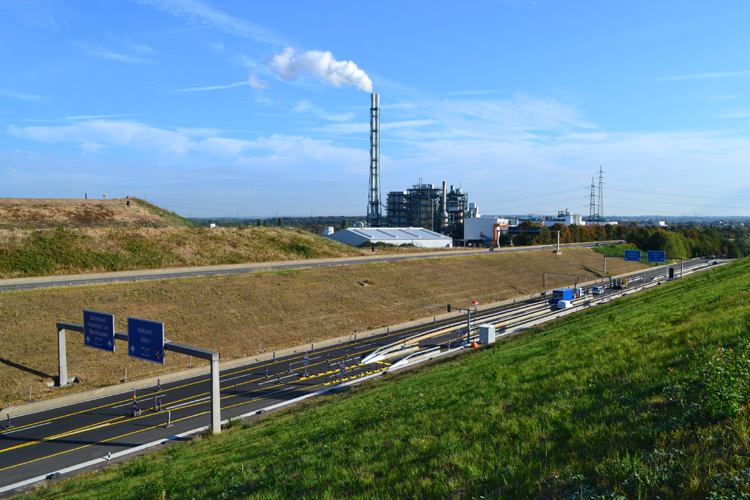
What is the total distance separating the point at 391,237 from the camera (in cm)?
10606

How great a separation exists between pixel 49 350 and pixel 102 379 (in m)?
4.85

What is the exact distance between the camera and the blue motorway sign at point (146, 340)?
24.5 m

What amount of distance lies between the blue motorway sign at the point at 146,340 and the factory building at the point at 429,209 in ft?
374

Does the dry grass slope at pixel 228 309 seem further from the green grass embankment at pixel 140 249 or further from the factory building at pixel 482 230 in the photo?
the factory building at pixel 482 230

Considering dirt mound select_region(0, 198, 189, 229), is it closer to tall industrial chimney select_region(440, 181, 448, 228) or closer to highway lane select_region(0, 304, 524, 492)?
highway lane select_region(0, 304, 524, 492)

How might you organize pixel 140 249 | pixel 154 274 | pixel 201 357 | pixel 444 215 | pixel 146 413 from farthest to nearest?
pixel 444 215 → pixel 140 249 → pixel 154 274 → pixel 146 413 → pixel 201 357

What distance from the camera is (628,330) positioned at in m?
16.2

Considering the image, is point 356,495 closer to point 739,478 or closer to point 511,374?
point 739,478

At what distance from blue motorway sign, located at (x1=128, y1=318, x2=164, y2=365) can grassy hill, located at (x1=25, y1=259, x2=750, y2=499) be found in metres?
9.70

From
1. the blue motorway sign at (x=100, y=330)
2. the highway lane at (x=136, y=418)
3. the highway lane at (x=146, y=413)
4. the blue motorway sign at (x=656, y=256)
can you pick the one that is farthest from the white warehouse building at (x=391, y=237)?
the blue motorway sign at (x=100, y=330)

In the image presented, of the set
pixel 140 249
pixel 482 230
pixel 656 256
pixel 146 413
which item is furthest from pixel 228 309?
pixel 482 230

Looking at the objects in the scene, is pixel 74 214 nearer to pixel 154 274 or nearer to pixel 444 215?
pixel 154 274

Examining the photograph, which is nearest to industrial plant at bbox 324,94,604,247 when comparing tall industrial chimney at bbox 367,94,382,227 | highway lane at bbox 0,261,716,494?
tall industrial chimney at bbox 367,94,382,227

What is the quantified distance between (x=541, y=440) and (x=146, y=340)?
2379 cm
